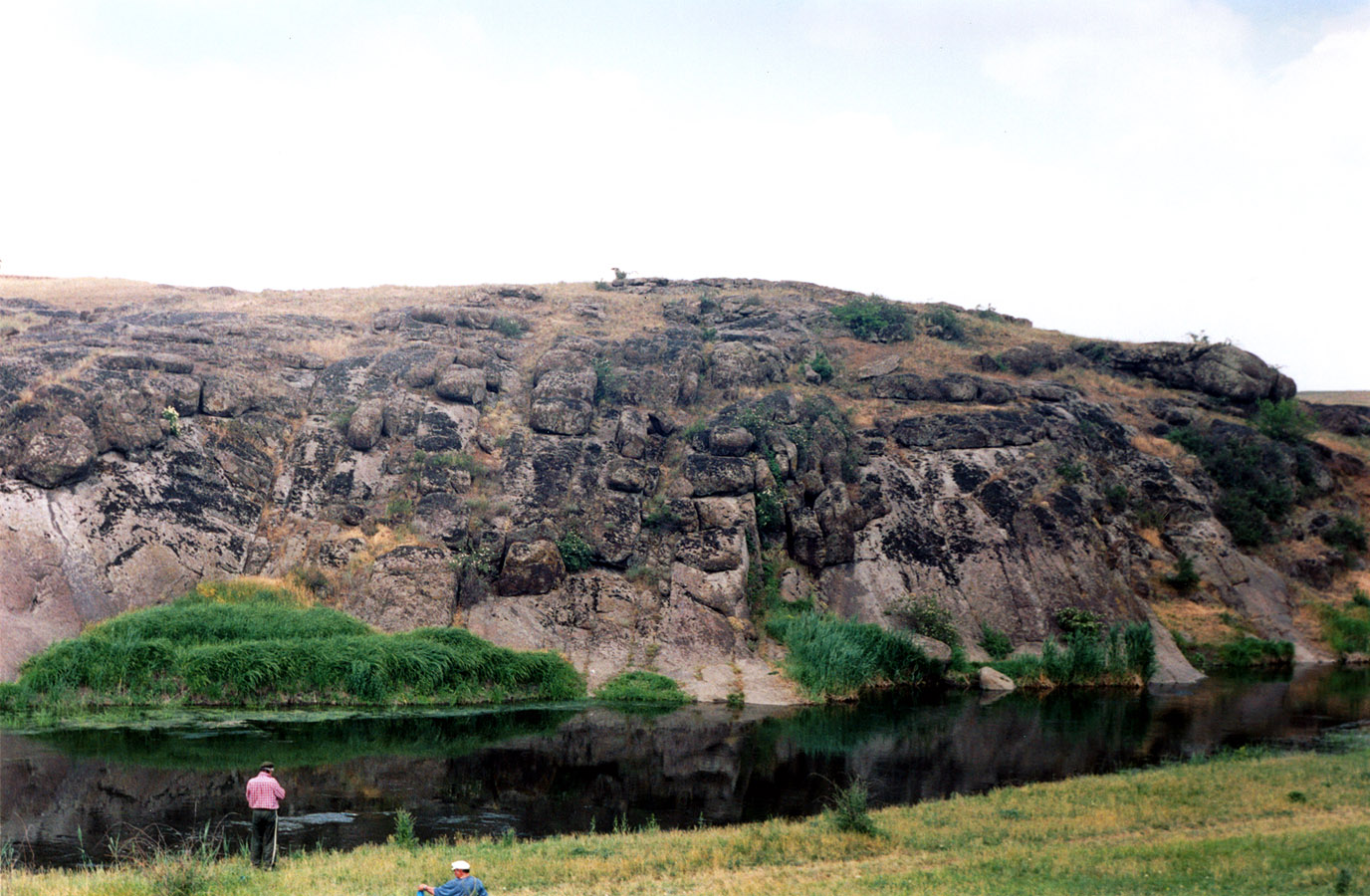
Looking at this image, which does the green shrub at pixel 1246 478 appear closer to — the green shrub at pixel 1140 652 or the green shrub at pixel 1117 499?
the green shrub at pixel 1117 499

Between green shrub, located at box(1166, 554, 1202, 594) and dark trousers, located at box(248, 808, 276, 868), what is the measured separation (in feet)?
157

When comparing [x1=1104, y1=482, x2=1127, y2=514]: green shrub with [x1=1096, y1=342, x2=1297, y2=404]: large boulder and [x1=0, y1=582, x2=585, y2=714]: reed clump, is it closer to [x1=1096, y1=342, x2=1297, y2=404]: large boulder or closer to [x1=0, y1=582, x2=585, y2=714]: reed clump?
[x1=1096, y1=342, x2=1297, y2=404]: large boulder

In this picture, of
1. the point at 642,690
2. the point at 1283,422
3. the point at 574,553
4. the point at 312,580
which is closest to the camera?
the point at 642,690

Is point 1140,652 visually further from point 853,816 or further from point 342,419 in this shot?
point 342,419

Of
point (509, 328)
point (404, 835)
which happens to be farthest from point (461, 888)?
point (509, 328)

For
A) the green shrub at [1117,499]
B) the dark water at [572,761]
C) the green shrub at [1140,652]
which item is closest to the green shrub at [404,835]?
the dark water at [572,761]

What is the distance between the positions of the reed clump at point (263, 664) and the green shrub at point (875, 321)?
132ft

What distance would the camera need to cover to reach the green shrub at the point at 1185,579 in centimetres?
5084

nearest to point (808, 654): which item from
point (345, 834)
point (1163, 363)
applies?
point (345, 834)

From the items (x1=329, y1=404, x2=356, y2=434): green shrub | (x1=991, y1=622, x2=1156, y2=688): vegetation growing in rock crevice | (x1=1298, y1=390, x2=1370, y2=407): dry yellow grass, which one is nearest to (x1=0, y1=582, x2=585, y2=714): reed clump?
(x1=329, y1=404, x2=356, y2=434): green shrub

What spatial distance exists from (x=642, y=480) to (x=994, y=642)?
733 inches

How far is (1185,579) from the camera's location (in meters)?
50.9

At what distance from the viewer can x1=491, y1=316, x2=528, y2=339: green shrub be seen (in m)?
64.1

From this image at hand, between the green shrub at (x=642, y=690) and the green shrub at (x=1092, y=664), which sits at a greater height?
the green shrub at (x=1092, y=664)
